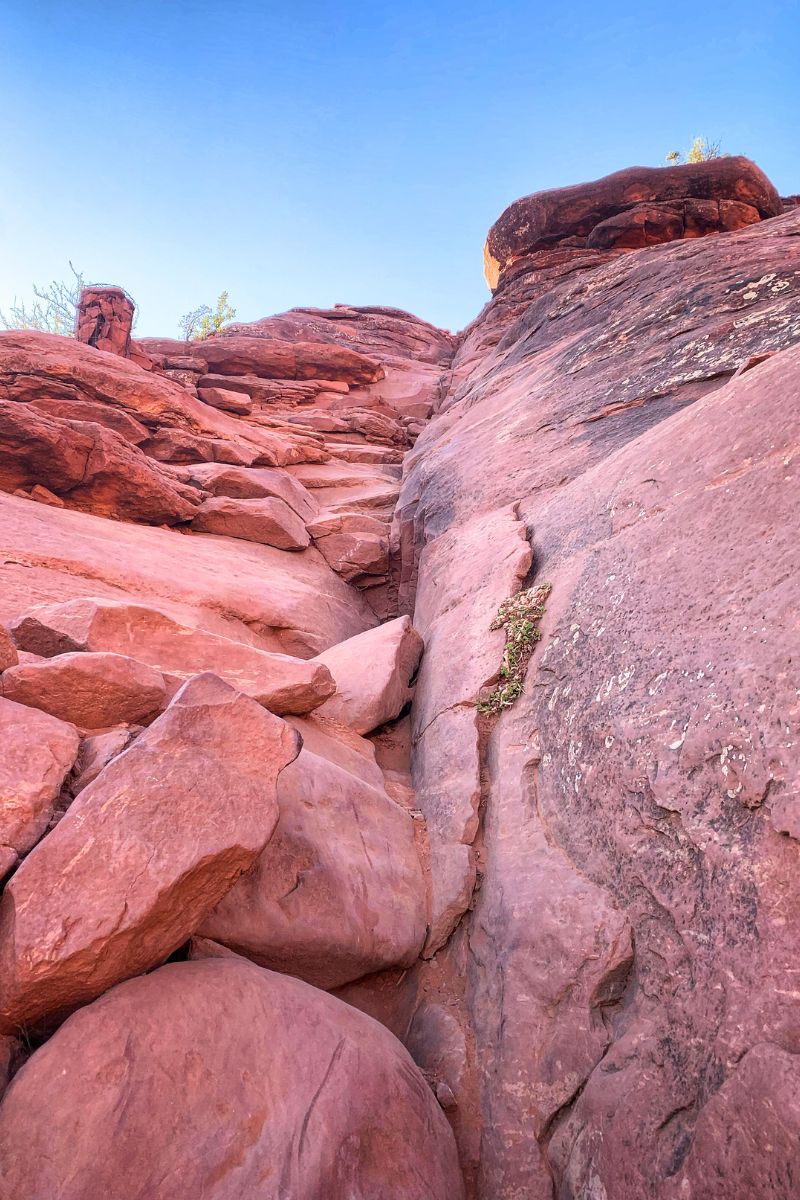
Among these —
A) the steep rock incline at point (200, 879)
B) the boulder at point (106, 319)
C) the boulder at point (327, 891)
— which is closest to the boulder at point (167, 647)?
the steep rock incline at point (200, 879)

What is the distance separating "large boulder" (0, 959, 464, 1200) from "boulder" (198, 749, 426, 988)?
1.82 feet

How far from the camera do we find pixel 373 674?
7.99 meters

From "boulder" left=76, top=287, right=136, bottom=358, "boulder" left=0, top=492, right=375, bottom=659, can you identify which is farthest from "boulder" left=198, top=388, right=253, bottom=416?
"boulder" left=0, top=492, right=375, bottom=659

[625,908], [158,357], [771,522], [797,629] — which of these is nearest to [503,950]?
[625,908]

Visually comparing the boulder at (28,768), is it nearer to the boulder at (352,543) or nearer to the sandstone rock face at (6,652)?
the sandstone rock face at (6,652)

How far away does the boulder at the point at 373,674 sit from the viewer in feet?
25.1

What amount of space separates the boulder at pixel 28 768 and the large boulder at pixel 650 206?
68.5 ft

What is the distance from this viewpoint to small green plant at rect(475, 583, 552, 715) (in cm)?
638

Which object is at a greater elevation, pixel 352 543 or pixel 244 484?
pixel 244 484

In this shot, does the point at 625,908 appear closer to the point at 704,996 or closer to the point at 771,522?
the point at 704,996

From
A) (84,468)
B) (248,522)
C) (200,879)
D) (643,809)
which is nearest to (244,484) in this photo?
(248,522)

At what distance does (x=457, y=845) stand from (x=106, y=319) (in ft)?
81.7

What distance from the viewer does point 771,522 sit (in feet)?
14.8

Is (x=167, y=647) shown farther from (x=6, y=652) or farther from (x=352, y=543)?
(x=352, y=543)
